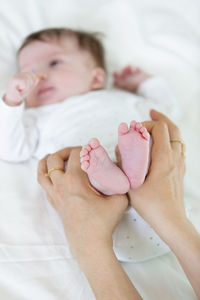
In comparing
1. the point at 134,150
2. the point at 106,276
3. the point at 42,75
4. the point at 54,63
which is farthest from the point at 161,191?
the point at 54,63

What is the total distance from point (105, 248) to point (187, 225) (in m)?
0.20

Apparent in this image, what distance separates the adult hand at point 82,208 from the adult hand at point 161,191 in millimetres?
49

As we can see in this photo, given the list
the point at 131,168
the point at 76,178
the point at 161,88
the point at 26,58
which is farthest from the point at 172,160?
the point at 26,58

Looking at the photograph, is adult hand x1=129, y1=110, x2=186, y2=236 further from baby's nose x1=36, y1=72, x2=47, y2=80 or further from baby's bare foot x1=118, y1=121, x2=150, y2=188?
baby's nose x1=36, y1=72, x2=47, y2=80

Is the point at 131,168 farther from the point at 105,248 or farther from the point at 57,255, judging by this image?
the point at 57,255

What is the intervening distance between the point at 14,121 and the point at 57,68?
33 cm

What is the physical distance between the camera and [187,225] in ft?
2.54

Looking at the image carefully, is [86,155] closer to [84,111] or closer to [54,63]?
[84,111]

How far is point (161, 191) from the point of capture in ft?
2.56

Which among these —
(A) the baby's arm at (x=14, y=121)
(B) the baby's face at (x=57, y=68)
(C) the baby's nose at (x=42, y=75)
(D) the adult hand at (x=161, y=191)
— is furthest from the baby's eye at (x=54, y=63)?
(D) the adult hand at (x=161, y=191)

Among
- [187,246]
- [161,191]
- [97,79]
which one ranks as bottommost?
[187,246]

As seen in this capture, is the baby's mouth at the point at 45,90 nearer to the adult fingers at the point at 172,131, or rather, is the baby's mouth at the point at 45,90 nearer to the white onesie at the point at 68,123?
the white onesie at the point at 68,123

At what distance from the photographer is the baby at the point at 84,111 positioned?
76 cm

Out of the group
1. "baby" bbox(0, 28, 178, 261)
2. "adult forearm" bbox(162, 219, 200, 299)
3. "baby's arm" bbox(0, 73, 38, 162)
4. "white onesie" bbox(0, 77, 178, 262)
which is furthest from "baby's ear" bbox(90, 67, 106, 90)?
"adult forearm" bbox(162, 219, 200, 299)
